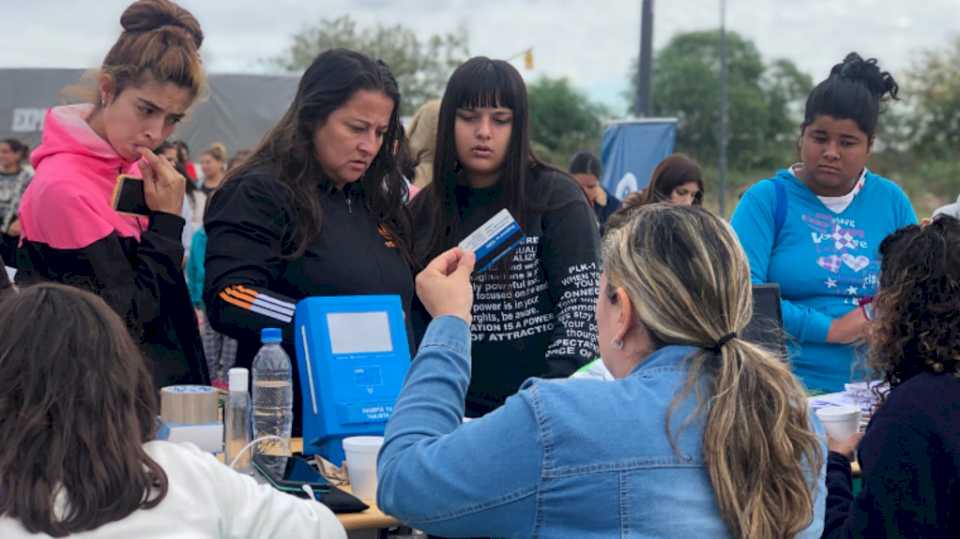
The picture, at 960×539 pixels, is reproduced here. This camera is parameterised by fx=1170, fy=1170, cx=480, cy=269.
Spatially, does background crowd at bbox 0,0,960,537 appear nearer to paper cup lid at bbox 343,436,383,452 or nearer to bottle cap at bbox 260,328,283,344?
bottle cap at bbox 260,328,283,344

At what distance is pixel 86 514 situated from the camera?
1630 millimetres

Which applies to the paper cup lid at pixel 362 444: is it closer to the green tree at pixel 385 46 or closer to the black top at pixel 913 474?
the black top at pixel 913 474

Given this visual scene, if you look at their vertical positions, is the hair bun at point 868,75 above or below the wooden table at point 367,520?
above

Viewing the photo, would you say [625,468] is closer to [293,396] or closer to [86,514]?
[86,514]

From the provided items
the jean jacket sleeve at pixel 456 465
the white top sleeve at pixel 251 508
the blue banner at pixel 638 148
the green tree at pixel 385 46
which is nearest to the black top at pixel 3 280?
the white top sleeve at pixel 251 508

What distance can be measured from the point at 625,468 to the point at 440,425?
11.6 inches

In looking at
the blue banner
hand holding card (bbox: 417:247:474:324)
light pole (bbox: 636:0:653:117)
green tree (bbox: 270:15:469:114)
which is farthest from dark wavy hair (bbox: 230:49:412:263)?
green tree (bbox: 270:15:469:114)

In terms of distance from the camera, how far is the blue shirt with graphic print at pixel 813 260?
3469 mm

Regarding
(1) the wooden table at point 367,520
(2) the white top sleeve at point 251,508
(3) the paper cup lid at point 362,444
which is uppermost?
(2) the white top sleeve at point 251,508

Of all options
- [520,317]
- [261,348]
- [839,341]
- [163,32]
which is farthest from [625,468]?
[839,341]

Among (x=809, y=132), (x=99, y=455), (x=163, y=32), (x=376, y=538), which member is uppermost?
(x=163, y=32)

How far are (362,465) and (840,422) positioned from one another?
3.56 feet

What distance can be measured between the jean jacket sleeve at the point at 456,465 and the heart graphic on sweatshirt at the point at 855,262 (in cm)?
208

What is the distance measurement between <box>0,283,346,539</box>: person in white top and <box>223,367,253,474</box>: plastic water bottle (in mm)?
674
